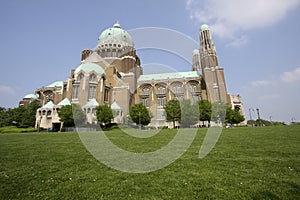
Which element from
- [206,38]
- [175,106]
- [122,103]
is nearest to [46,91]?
[122,103]

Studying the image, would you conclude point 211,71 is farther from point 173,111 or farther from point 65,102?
point 65,102

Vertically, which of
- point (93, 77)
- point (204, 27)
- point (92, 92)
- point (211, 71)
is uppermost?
point (204, 27)

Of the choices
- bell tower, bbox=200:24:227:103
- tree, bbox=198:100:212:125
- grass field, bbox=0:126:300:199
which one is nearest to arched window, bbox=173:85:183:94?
bell tower, bbox=200:24:227:103

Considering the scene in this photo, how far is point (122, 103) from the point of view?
53.4m

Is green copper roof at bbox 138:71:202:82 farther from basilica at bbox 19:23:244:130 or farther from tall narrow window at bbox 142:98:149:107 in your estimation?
tall narrow window at bbox 142:98:149:107

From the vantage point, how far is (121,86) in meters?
56.1

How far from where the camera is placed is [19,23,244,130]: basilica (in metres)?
48.5

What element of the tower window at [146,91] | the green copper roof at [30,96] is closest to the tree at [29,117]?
the green copper roof at [30,96]

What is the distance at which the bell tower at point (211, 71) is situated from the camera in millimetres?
57406

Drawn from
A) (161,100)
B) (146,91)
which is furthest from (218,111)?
(146,91)

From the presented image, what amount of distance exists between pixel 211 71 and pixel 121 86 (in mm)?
33891

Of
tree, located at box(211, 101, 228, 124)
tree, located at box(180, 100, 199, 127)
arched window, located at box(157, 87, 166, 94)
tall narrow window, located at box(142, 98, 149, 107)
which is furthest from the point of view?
arched window, located at box(157, 87, 166, 94)

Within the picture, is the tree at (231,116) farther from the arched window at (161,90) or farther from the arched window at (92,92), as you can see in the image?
the arched window at (92,92)

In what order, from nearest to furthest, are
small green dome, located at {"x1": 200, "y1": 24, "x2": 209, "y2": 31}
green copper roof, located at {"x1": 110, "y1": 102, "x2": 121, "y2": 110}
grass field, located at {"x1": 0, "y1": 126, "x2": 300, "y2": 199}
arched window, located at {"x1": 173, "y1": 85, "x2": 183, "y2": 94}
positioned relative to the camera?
grass field, located at {"x1": 0, "y1": 126, "x2": 300, "y2": 199} < green copper roof, located at {"x1": 110, "y1": 102, "x2": 121, "y2": 110} < arched window, located at {"x1": 173, "y1": 85, "x2": 183, "y2": 94} < small green dome, located at {"x1": 200, "y1": 24, "x2": 209, "y2": 31}
